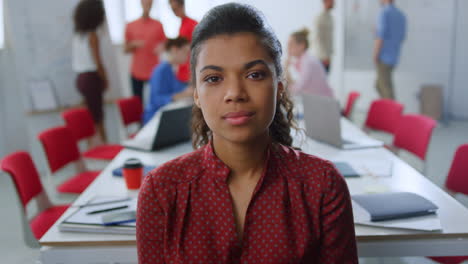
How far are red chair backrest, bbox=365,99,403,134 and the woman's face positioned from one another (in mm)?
2050

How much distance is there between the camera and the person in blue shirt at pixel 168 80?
3576 mm

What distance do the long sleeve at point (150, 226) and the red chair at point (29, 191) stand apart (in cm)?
98

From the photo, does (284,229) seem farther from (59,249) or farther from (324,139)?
(324,139)

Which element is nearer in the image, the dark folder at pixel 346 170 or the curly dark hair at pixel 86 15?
the dark folder at pixel 346 170

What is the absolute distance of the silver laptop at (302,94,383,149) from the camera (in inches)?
86.9

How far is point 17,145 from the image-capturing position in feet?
15.1

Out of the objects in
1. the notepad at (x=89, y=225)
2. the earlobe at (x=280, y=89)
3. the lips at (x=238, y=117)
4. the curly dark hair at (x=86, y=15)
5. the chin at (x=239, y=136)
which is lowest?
the notepad at (x=89, y=225)

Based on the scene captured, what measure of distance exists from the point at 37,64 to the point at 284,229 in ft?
12.2

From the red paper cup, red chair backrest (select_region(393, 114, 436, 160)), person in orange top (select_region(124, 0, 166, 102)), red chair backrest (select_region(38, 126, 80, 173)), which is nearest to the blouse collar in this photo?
the red paper cup

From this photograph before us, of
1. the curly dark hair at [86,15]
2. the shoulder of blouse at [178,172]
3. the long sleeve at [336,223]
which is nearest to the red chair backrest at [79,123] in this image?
the curly dark hair at [86,15]

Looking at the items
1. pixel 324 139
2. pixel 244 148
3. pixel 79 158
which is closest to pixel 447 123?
pixel 324 139

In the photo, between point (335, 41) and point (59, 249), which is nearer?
point (59, 249)

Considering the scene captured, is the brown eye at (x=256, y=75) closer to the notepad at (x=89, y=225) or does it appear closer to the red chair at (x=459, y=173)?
the notepad at (x=89, y=225)

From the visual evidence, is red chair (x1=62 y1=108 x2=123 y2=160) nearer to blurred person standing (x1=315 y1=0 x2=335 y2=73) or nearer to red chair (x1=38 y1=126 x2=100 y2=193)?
red chair (x1=38 y1=126 x2=100 y2=193)
